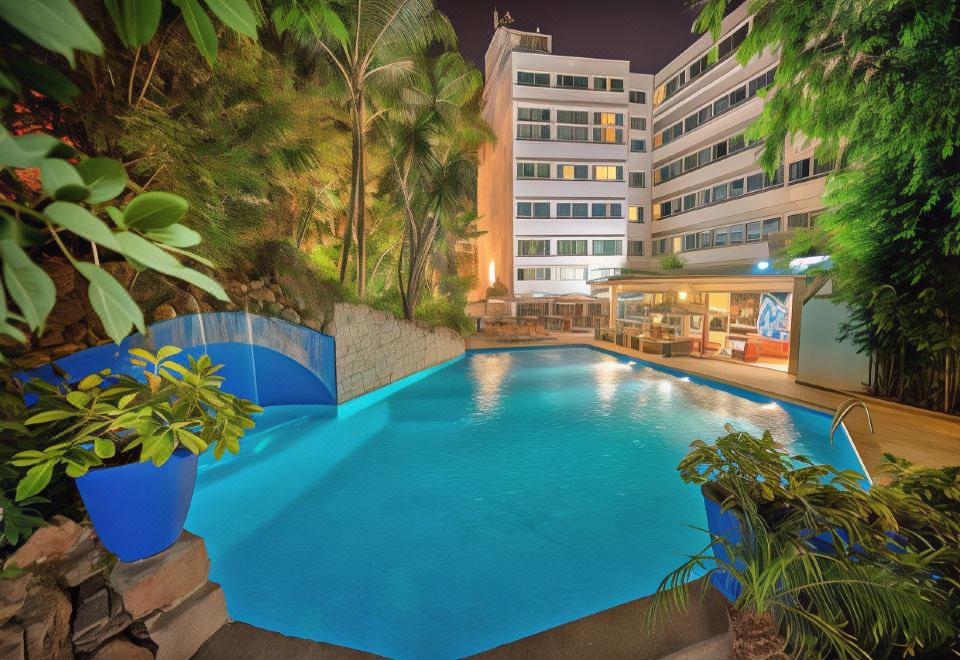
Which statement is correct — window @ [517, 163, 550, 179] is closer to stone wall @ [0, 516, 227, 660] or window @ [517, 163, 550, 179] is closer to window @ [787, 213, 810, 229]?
window @ [787, 213, 810, 229]

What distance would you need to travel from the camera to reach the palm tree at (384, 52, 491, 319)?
12695mm

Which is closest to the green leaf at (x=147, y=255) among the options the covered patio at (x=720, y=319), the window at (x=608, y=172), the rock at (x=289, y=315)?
the rock at (x=289, y=315)

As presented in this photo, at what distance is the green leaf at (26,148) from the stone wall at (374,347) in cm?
822

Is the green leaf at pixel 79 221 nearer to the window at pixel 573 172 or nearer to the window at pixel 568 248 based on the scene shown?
the window at pixel 568 248

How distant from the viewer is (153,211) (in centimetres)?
83

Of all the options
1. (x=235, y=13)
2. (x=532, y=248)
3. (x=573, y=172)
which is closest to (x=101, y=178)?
(x=235, y=13)

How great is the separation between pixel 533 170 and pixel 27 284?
3195cm

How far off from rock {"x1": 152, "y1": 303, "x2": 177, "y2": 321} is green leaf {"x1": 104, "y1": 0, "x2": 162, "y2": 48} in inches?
203

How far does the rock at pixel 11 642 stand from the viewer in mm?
1649

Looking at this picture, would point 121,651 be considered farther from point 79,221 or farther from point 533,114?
point 533,114

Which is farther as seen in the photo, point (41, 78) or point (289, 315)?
point (289, 315)

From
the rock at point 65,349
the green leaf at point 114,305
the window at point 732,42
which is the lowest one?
the rock at point 65,349

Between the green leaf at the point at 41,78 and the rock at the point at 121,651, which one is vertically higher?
the green leaf at the point at 41,78

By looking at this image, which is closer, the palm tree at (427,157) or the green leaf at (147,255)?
the green leaf at (147,255)
